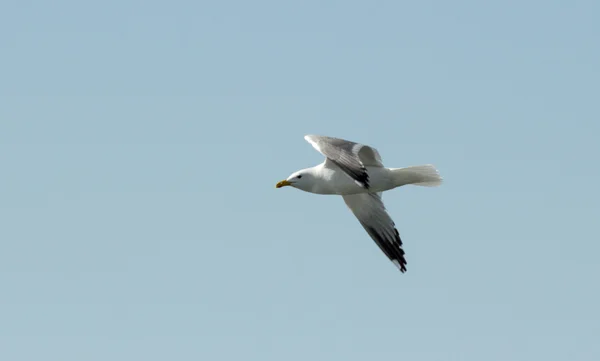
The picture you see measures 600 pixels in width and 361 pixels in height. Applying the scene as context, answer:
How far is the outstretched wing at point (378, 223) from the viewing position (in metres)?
15.1

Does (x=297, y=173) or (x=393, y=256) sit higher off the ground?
(x=297, y=173)

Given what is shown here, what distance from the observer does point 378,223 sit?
15.1m

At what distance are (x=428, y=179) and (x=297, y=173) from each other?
1.71m

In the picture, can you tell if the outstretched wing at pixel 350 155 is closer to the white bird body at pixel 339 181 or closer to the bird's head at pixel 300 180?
the white bird body at pixel 339 181

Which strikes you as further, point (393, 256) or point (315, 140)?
point (393, 256)

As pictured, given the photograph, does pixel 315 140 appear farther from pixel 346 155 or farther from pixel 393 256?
pixel 393 256

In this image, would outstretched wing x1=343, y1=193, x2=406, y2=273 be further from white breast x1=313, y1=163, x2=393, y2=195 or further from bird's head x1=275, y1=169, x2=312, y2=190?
bird's head x1=275, y1=169, x2=312, y2=190

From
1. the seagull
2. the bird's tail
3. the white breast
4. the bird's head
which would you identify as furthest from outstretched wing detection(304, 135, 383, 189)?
the bird's head

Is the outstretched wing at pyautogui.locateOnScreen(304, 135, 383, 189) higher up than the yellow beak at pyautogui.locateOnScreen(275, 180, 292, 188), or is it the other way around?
the yellow beak at pyautogui.locateOnScreen(275, 180, 292, 188)

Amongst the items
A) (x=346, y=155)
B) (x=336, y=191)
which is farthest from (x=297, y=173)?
(x=346, y=155)

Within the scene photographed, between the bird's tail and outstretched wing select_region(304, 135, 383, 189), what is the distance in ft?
1.02

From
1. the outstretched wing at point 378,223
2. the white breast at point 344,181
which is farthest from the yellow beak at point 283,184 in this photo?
the outstretched wing at point 378,223

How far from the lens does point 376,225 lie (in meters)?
15.2

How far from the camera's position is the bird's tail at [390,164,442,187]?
14.3 meters
